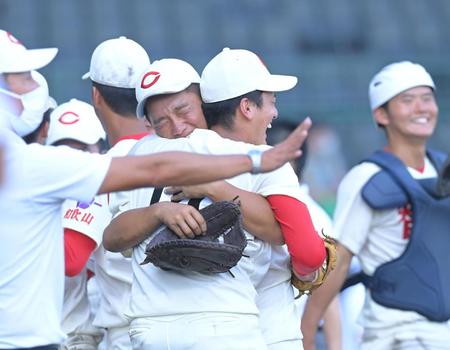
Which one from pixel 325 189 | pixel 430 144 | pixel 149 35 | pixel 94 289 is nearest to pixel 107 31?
pixel 149 35

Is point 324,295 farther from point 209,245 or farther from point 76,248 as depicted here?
point 209,245

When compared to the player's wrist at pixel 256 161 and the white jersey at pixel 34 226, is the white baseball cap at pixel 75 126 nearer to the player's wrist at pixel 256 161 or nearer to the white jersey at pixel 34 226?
the white jersey at pixel 34 226

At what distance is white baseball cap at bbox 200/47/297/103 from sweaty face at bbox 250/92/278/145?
5cm

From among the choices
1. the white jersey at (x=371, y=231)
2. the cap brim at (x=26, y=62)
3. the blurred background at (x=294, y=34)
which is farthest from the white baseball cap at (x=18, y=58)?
the blurred background at (x=294, y=34)

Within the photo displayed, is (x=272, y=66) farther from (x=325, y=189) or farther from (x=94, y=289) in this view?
(x=94, y=289)

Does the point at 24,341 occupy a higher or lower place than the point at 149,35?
higher

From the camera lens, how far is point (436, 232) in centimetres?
675

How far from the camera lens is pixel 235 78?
17.2 feet

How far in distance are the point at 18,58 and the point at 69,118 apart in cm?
176

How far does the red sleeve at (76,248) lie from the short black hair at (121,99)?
71 cm

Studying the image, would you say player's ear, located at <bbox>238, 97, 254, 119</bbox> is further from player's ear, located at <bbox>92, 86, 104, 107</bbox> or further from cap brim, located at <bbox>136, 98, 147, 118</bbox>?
player's ear, located at <bbox>92, 86, 104, 107</bbox>

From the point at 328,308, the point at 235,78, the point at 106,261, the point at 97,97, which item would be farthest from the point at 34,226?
the point at 328,308

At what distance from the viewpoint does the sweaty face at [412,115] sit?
7.17 metres

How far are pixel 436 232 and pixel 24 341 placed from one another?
296 cm
